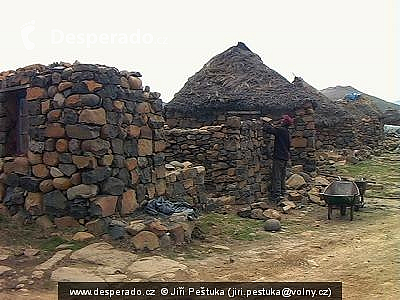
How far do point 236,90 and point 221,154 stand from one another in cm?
523

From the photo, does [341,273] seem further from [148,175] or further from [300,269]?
[148,175]

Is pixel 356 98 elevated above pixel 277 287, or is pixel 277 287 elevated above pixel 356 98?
pixel 356 98

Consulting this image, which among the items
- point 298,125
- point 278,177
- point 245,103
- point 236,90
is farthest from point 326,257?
point 236,90

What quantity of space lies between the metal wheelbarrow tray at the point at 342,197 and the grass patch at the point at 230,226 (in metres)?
1.49

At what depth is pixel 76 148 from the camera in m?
6.36

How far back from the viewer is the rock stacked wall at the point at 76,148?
20.9 ft

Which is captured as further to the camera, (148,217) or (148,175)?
(148,175)

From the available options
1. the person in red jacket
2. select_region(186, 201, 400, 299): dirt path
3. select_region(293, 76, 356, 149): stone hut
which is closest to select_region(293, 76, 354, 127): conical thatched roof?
select_region(293, 76, 356, 149): stone hut

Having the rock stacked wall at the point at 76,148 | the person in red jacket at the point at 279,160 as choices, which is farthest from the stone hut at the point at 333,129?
the rock stacked wall at the point at 76,148

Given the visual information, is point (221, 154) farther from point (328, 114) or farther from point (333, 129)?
point (328, 114)

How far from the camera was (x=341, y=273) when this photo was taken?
5.28m

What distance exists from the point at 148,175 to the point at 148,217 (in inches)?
33.7

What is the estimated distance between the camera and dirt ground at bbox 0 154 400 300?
4911 millimetres

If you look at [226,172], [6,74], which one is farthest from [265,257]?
[6,74]
